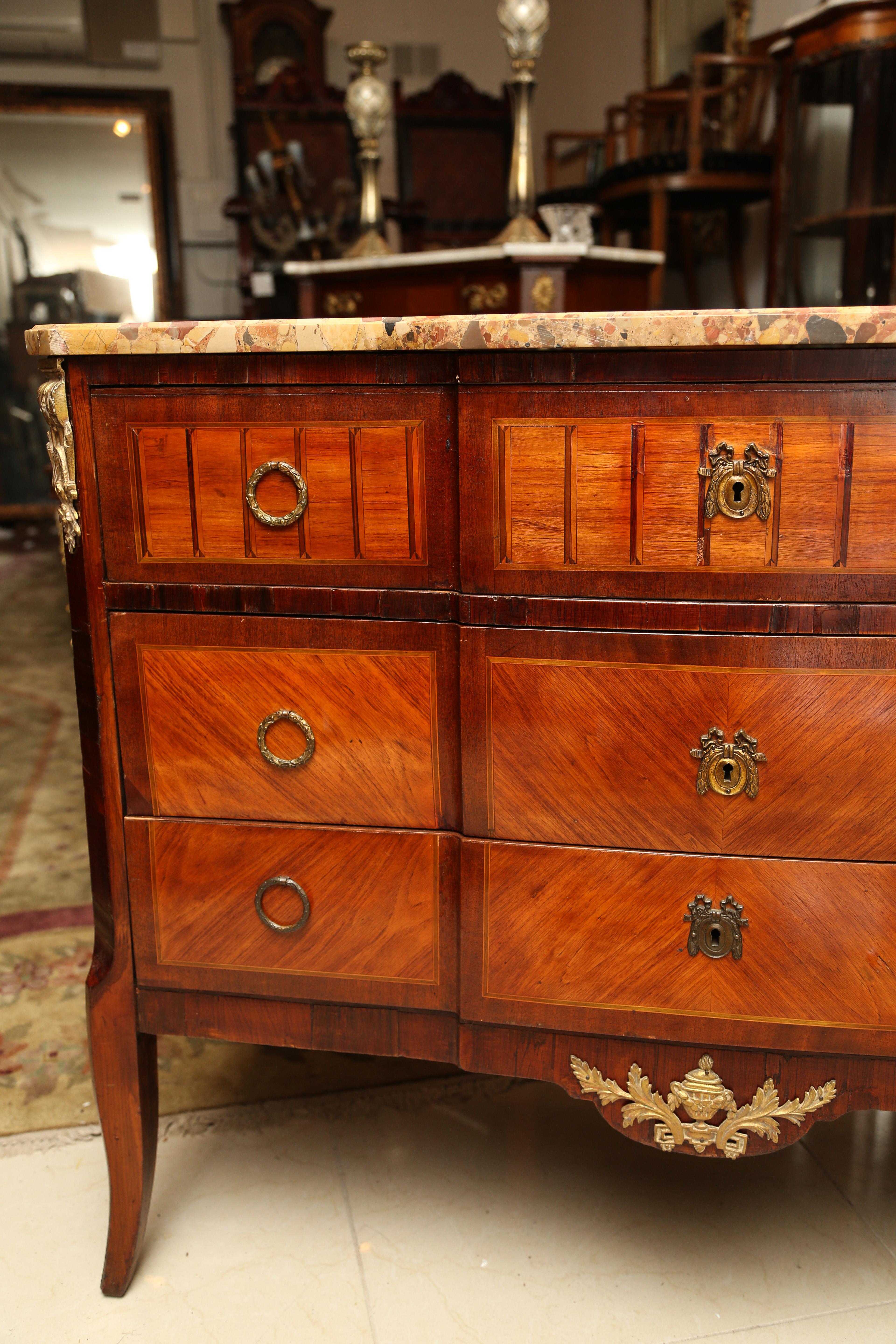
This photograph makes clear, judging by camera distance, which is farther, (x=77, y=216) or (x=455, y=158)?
(x=77, y=216)

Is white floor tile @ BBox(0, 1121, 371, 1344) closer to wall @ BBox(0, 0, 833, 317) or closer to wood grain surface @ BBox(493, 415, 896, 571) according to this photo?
wood grain surface @ BBox(493, 415, 896, 571)

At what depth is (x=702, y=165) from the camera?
10.8 ft

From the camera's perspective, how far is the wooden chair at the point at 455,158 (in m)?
5.65

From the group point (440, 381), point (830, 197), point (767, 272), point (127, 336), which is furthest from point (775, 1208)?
→ point (767, 272)

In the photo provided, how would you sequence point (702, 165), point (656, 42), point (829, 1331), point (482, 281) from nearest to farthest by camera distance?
A: point (829, 1331)
point (482, 281)
point (702, 165)
point (656, 42)

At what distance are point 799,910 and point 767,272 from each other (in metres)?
2.17

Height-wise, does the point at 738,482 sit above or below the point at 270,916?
above

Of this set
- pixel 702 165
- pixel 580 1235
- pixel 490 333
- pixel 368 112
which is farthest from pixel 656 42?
pixel 580 1235

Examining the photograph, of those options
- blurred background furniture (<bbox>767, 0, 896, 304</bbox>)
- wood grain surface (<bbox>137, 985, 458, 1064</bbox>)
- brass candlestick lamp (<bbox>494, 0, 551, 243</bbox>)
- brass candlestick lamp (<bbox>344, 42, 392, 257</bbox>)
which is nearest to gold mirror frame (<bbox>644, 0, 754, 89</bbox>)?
blurred background furniture (<bbox>767, 0, 896, 304</bbox>)

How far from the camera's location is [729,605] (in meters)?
0.91

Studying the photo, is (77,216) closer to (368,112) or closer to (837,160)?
(368,112)

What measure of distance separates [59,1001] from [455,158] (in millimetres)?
5309

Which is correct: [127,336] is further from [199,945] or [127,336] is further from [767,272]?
[767,272]

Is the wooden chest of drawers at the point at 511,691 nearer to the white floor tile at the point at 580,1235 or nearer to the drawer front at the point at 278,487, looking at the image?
the drawer front at the point at 278,487
